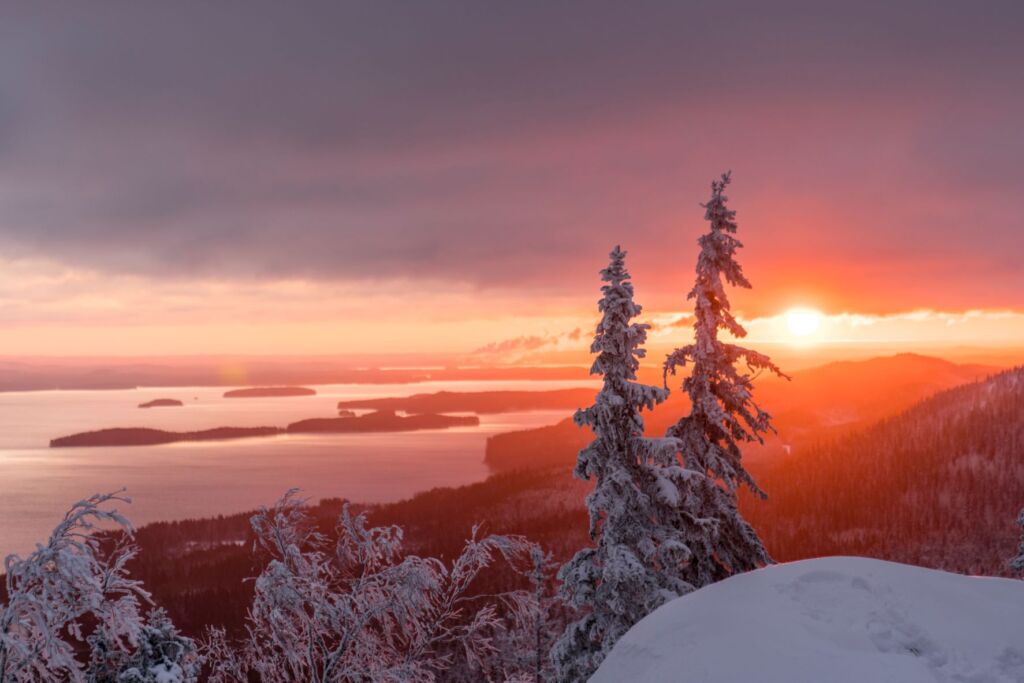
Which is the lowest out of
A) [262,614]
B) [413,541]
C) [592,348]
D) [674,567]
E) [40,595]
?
[413,541]

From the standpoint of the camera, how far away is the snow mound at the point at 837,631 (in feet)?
23.8

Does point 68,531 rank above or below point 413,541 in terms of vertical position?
above

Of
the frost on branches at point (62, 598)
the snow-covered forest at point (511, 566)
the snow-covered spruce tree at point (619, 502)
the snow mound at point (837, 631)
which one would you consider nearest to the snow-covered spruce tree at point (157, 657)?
the snow-covered forest at point (511, 566)

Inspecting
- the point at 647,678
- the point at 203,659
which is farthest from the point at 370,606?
the point at 647,678

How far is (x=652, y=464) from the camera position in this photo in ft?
58.7

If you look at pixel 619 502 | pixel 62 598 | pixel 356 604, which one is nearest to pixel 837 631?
pixel 356 604

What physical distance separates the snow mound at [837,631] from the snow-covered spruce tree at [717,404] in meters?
9.43

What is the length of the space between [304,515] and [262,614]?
1.76 meters

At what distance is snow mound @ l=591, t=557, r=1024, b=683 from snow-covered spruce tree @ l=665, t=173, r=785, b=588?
943cm

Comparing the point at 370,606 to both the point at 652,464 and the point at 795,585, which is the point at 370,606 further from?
the point at 652,464

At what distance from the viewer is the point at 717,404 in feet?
62.7

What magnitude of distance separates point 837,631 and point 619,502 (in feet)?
28.9

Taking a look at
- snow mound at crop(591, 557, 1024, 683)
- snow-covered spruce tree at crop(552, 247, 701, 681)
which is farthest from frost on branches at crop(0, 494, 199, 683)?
snow-covered spruce tree at crop(552, 247, 701, 681)

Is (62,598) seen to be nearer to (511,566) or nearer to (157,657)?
(157,657)
